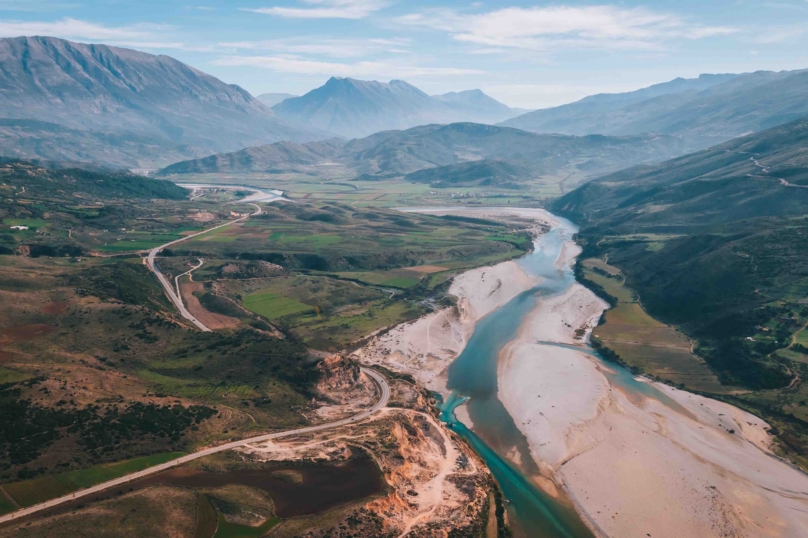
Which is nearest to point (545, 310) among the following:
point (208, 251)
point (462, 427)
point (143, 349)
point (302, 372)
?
point (462, 427)

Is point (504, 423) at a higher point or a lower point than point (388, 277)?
higher

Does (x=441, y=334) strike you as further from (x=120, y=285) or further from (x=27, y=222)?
(x=27, y=222)

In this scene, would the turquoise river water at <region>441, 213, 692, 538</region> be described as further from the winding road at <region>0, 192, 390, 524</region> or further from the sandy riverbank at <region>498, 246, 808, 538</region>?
the winding road at <region>0, 192, 390, 524</region>

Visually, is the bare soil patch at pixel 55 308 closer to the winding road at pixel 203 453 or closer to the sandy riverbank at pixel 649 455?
the winding road at pixel 203 453

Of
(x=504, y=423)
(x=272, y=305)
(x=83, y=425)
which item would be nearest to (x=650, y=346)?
(x=504, y=423)

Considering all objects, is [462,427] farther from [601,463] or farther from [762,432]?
[762,432]
